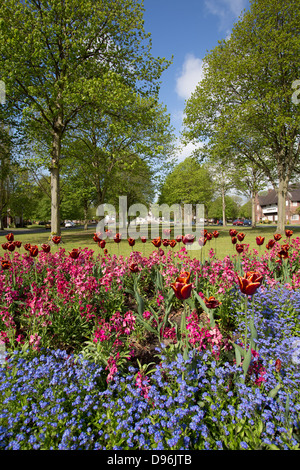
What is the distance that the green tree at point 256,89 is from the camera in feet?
53.1

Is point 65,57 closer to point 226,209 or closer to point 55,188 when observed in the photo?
point 55,188

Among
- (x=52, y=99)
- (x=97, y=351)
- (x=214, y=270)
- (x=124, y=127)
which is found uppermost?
(x=52, y=99)

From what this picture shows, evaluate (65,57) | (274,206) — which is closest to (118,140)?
(65,57)

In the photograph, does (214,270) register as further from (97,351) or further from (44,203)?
(44,203)

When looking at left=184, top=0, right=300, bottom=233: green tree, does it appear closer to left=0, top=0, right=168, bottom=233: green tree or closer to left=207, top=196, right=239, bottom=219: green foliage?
left=0, top=0, right=168, bottom=233: green tree

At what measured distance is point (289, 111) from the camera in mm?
17375

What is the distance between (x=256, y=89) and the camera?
17.7 metres

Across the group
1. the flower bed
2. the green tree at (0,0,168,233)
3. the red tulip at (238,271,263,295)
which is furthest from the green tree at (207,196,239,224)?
the red tulip at (238,271,263,295)

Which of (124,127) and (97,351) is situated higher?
(124,127)

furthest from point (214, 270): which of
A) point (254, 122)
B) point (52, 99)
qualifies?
point (254, 122)

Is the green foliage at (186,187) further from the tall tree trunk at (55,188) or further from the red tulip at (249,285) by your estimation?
the red tulip at (249,285)

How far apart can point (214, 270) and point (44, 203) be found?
53.5m

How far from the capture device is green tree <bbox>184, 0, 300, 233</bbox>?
16.2 meters

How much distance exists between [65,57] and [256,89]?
1332 cm
